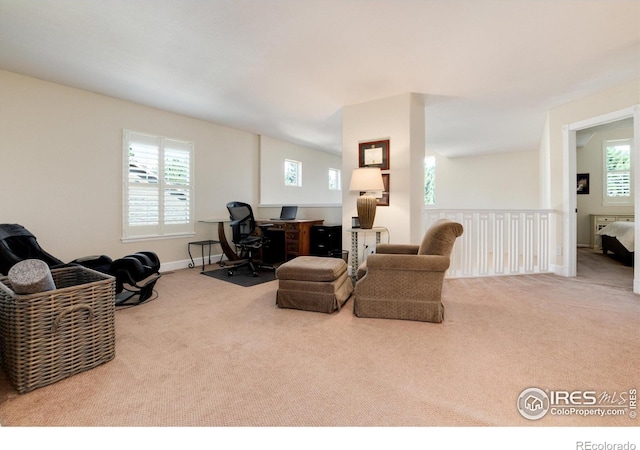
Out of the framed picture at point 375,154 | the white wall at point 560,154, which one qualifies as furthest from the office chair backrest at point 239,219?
the white wall at point 560,154

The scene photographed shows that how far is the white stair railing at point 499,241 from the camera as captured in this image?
4.13 m

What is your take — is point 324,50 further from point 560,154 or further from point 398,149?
point 560,154

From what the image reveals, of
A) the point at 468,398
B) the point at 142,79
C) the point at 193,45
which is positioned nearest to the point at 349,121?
the point at 193,45

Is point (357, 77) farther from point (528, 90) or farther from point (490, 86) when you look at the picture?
point (528, 90)

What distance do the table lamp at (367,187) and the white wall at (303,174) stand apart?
1713 millimetres

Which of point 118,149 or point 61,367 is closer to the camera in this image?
point 61,367

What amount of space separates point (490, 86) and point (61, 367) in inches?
187

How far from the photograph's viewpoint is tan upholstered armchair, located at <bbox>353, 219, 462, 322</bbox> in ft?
8.20

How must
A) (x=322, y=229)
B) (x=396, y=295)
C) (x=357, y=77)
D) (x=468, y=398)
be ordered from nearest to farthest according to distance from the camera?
(x=468, y=398), (x=396, y=295), (x=357, y=77), (x=322, y=229)

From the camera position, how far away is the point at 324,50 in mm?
2736

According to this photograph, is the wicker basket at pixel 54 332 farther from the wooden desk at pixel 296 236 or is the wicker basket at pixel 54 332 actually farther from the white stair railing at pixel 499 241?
the white stair railing at pixel 499 241

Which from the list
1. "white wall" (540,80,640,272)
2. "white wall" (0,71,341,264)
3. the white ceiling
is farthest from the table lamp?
"white wall" (0,71,341,264)

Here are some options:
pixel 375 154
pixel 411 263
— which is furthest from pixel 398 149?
pixel 411 263

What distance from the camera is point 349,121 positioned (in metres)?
4.25
